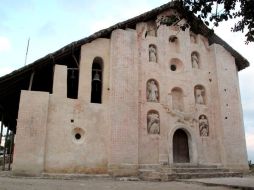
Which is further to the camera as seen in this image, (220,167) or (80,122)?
(220,167)

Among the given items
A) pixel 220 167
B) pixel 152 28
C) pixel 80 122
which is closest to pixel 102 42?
pixel 152 28

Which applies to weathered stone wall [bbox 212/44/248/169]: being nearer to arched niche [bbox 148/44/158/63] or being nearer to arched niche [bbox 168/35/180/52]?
arched niche [bbox 168/35/180/52]

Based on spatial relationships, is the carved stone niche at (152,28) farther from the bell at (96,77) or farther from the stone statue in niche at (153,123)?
the stone statue in niche at (153,123)

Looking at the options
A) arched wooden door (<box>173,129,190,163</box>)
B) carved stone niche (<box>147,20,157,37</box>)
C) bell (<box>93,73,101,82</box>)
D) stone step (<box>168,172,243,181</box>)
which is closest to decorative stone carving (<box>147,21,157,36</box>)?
carved stone niche (<box>147,20,157,37</box>)

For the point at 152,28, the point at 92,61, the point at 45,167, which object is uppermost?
the point at 152,28

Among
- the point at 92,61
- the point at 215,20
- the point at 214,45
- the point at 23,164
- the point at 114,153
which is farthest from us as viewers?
the point at 214,45

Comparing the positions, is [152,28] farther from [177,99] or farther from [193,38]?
[177,99]

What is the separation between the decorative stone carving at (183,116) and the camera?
16422 mm

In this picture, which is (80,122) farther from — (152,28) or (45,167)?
(152,28)

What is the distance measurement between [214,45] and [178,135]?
6016mm

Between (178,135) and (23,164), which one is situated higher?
(178,135)

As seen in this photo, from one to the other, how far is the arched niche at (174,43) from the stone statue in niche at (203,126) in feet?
13.5

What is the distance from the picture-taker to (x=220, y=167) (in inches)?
642

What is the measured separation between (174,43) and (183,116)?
4408mm
